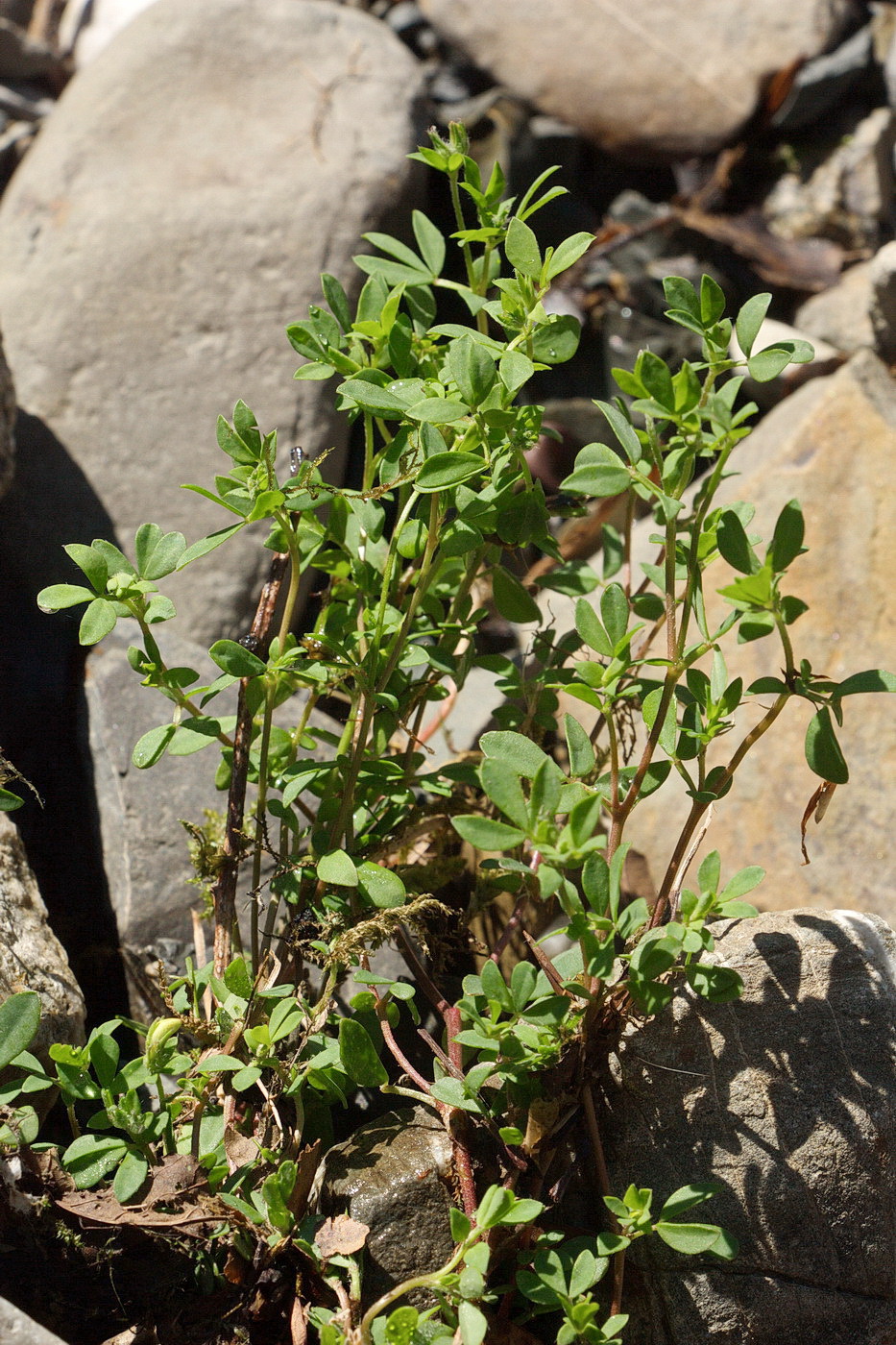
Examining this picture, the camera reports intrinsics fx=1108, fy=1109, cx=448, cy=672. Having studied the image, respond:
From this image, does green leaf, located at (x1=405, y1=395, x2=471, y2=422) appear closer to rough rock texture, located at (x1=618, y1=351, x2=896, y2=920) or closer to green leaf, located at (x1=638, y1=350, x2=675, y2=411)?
green leaf, located at (x1=638, y1=350, x2=675, y2=411)

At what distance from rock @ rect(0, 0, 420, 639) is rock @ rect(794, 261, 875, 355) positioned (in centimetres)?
158

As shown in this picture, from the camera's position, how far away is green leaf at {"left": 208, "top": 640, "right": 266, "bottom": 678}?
145 centimetres

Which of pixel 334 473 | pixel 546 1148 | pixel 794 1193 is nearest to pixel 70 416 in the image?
pixel 334 473

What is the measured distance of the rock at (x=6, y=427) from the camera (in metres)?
2.53

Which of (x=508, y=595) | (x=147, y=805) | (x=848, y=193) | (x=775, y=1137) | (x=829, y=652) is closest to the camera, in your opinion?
(x=775, y=1137)

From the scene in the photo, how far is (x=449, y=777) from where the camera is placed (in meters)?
1.80

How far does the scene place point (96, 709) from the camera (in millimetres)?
2430

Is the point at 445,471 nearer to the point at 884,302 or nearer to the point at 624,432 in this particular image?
the point at 624,432

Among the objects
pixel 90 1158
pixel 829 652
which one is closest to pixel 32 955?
pixel 90 1158

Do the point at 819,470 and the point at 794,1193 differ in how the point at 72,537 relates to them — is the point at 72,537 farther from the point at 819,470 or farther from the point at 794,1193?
the point at 794,1193

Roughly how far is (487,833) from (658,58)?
4077 mm

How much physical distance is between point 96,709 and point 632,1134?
144 centimetres

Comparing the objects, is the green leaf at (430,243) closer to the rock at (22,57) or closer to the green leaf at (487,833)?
the green leaf at (487,833)

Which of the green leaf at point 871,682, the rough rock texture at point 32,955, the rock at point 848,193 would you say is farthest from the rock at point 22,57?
the green leaf at point 871,682
